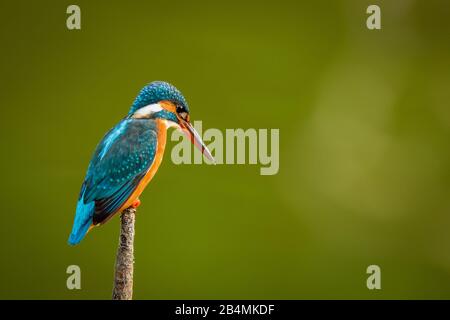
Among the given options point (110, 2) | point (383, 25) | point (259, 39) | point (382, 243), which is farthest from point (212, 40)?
point (382, 243)

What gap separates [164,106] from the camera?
120 inches

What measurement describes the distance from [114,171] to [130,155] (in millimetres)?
111

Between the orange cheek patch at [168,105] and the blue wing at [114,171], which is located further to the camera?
the orange cheek patch at [168,105]

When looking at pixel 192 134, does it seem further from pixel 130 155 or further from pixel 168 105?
pixel 130 155

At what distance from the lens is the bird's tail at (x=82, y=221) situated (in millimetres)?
2717

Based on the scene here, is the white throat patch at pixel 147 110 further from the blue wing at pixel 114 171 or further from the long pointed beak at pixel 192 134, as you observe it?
the long pointed beak at pixel 192 134

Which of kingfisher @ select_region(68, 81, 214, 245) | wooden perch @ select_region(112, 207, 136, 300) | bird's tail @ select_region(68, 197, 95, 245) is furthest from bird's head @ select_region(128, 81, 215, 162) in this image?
wooden perch @ select_region(112, 207, 136, 300)

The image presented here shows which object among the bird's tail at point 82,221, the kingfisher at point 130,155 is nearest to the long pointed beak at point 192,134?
the kingfisher at point 130,155

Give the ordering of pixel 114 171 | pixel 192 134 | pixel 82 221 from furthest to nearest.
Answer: pixel 192 134 → pixel 114 171 → pixel 82 221

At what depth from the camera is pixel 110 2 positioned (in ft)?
19.5

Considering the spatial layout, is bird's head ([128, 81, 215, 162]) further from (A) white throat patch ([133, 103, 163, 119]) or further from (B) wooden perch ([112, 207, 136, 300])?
(B) wooden perch ([112, 207, 136, 300])

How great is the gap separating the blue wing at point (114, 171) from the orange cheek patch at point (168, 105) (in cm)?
9

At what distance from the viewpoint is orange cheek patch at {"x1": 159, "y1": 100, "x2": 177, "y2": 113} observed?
10.0 ft

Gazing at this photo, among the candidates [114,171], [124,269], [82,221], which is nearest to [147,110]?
[114,171]
